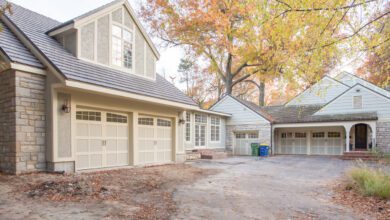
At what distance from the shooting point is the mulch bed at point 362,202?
477cm

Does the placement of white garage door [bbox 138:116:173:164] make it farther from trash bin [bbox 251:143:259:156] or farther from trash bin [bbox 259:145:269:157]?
trash bin [bbox 259:145:269:157]

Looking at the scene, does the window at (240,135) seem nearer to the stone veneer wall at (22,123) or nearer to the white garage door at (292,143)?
the white garage door at (292,143)

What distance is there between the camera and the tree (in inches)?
220


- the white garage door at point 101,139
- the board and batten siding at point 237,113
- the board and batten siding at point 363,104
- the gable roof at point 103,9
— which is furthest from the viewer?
the board and batten siding at point 237,113

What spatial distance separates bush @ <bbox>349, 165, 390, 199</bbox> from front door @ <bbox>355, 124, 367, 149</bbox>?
12.6 meters

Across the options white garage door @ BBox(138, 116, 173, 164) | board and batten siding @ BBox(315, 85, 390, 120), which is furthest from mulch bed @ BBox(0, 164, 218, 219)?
board and batten siding @ BBox(315, 85, 390, 120)

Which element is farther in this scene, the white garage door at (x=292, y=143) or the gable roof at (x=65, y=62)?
the white garage door at (x=292, y=143)

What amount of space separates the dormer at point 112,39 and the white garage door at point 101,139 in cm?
197

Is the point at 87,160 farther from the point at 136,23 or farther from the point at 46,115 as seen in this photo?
the point at 136,23

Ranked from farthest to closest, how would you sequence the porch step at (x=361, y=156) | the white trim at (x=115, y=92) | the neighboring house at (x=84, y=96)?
the porch step at (x=361, y=156)
the white trim at (x=115, y=92)
the neighboring house at (x=84, y=96)

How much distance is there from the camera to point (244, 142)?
19.5m

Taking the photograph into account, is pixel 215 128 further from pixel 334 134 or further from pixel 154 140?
pixel 334 134

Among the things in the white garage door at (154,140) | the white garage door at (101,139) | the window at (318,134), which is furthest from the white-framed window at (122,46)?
the window at (318,134)

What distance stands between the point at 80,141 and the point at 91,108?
1157 mm
